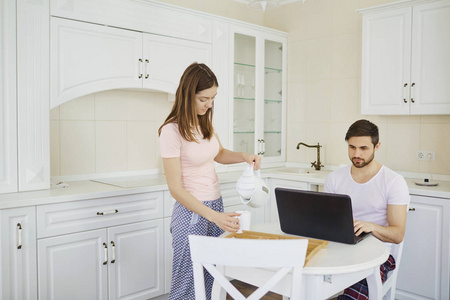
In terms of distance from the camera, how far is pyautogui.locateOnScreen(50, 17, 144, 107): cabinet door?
8.73 feet

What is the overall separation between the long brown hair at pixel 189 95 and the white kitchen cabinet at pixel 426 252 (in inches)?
67.1

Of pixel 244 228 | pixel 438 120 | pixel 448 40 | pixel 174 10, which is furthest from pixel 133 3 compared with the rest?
pixel 438 120

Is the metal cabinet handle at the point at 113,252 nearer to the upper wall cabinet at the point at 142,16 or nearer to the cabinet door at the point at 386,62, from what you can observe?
the upper wall cabinet at the point at 142,16

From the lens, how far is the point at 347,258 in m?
1.64

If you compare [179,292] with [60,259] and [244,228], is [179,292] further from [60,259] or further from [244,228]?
[60,259]

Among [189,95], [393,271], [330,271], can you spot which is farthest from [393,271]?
[189,95]

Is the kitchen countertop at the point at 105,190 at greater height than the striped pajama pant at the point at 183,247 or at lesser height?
greater

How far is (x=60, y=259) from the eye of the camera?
8.27 feet

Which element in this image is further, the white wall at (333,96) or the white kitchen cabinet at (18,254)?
the white wall at (333,96)

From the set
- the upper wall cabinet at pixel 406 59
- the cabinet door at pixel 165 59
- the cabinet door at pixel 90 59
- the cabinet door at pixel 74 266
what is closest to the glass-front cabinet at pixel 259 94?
the cabinet door at pixel 165 59

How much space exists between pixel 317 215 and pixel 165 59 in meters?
1.82

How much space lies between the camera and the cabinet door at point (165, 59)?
3.07 metres

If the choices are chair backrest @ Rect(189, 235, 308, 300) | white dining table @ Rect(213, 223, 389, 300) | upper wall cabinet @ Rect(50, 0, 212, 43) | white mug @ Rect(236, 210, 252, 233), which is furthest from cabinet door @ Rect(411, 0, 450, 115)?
chair backrest @ Rect(189, 235, 308, 300)

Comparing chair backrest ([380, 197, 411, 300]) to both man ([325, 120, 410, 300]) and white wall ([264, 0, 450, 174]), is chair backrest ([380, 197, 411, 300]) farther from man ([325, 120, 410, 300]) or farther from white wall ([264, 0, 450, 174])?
white wall ([264, 0, 450, 174])
